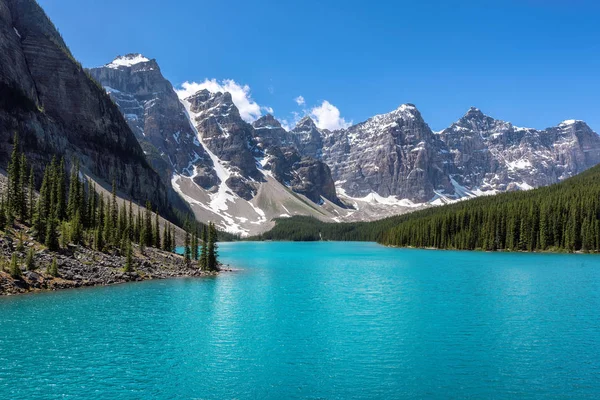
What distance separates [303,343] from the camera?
3603 cm

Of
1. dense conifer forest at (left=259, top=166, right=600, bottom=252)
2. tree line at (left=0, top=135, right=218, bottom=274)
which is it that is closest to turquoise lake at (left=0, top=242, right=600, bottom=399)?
tree line at (left=0, top=135, right=218, bottom=274)

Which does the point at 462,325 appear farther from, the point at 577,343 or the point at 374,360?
the point at 374,360

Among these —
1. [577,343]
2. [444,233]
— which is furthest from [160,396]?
[444,233]

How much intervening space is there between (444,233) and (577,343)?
148 meters

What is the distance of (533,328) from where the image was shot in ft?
131

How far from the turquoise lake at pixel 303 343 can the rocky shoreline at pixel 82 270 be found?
12.1 feet

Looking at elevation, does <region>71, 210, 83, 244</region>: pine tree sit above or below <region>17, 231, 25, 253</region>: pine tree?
above

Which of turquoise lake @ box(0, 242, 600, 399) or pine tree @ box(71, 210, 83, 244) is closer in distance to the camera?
turquoise lake @ box(0, 242, 600, 399)

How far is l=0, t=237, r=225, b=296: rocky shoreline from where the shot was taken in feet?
183

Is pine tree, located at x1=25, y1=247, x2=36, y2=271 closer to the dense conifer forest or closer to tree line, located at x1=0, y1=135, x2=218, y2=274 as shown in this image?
tree line, located at x1=0, y1=135, x2=218, y2=274

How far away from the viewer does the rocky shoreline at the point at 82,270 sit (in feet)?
183

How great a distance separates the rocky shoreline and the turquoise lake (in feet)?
12.1

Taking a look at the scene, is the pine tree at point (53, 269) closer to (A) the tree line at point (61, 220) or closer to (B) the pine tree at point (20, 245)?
(B) the pine tree at point (20, 245)

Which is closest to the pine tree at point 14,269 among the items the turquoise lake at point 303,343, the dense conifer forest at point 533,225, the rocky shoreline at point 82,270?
the rocky shoreline at point 82,270
